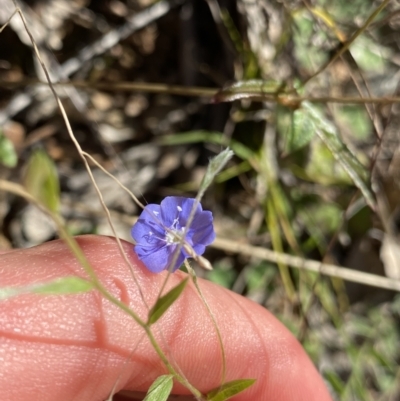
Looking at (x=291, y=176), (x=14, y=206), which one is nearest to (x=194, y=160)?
(x=291, y=176)

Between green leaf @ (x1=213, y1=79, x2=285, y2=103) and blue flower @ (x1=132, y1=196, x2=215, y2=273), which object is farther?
green leaf @ (x1=213, y1=79, x2=285, y2=103)

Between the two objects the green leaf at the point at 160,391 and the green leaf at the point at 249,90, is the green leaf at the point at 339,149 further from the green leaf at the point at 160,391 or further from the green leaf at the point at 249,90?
the green leaf at the point at 160,391

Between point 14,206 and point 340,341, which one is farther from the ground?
point 14,206

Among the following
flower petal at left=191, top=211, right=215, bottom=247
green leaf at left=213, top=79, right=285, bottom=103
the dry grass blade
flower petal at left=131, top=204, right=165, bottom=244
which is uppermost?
green leaf at left=213, top=79, right=285, bottom=103

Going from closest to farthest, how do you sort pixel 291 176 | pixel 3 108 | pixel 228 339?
1. pixel 228 339
2. pixel 3 108
3. pixel 291 176

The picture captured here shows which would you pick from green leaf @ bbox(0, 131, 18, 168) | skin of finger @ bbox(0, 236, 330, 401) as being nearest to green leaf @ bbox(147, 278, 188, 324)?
skin of finger @ bbox(0, 236, 330, 401)

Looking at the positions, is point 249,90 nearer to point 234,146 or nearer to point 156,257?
point 156,257

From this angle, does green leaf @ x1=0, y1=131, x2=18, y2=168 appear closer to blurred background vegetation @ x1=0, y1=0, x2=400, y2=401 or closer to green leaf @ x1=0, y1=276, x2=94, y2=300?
blurred background vegetation @ x1=0, y1=0, x2=400, y2=401

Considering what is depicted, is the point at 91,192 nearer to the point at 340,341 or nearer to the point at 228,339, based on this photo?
the point at 228,339
